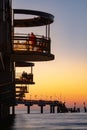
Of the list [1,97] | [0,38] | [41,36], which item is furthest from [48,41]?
[0,38]

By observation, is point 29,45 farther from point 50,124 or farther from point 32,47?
point 50,124

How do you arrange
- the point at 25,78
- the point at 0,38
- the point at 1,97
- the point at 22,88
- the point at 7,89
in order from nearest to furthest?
the point at 0,38
the point at 7,89
the point at 1,97
the point at 25,78
the point at 22,88

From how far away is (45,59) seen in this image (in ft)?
123

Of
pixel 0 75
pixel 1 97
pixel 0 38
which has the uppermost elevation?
pixel 0 38

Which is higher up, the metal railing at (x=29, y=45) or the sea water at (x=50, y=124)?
the metal railing at (x=29, y=45)

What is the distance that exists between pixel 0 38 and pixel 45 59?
17.8 meters

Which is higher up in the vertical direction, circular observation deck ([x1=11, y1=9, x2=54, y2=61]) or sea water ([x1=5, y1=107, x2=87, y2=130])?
circular observation deck ([x1=11, y1=9, x2=54, y2=61])

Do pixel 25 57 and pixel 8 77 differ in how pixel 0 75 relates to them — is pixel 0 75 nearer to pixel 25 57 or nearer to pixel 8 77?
pixel 8 77

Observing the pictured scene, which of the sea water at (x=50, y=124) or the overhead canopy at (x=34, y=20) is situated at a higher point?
the overhead canopy at (x=34, y=20)

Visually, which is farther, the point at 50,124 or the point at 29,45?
the point at 50,124

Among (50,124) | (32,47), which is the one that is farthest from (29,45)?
(50,124)

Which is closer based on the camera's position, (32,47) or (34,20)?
(32,47)

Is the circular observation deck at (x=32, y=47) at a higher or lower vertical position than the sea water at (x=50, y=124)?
higher

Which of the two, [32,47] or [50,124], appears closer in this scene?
[32,47]
